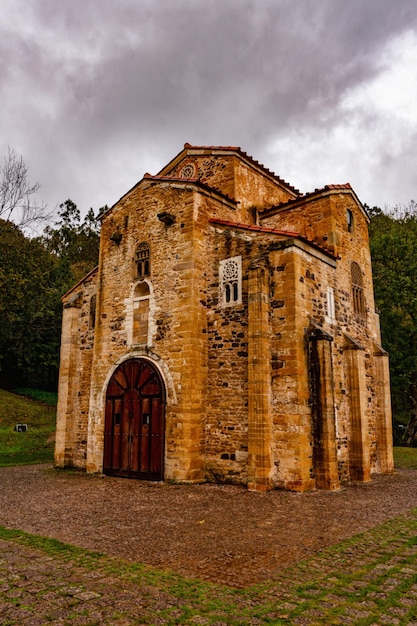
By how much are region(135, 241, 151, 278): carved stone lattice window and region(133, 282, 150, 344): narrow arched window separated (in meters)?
0.39

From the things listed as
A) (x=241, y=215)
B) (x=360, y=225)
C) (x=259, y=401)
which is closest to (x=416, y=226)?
(x=360, y=225)

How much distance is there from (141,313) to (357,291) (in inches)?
301

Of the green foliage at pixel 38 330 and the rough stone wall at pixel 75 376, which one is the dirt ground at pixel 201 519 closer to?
the rough stone wall at pixel 75 376

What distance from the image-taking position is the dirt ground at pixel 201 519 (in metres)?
6.12

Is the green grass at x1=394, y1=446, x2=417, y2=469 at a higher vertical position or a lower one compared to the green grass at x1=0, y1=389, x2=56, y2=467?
lower

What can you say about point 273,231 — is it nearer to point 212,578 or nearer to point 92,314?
point 92,314

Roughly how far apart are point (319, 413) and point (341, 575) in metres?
6.49

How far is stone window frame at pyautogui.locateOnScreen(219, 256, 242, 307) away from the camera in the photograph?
1300 centimetres

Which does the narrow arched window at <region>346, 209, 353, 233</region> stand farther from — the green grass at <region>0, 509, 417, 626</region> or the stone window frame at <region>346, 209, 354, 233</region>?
the green grass at <region>0, 509, 417, 626</region>

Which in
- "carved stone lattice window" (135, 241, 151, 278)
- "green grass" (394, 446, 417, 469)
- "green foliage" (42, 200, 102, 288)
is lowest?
"green grass" (394, 446, 417, 469)

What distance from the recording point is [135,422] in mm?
13695

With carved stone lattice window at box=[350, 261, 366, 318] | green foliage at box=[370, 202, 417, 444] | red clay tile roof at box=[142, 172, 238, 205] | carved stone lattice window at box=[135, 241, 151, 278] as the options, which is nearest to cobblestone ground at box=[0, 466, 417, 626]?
carved stone lattice window at box=[135, 241, 151, 278]

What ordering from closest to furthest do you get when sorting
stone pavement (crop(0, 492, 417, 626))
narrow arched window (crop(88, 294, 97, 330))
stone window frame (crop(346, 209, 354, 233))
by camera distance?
stone pavement (crop(0, 492, 417, 626))
stone window frame (crop(346, 209, 354, 233))
narrow arched window (crop(88, 294, 97, 330))

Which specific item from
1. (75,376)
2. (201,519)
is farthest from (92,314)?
(201,519)
